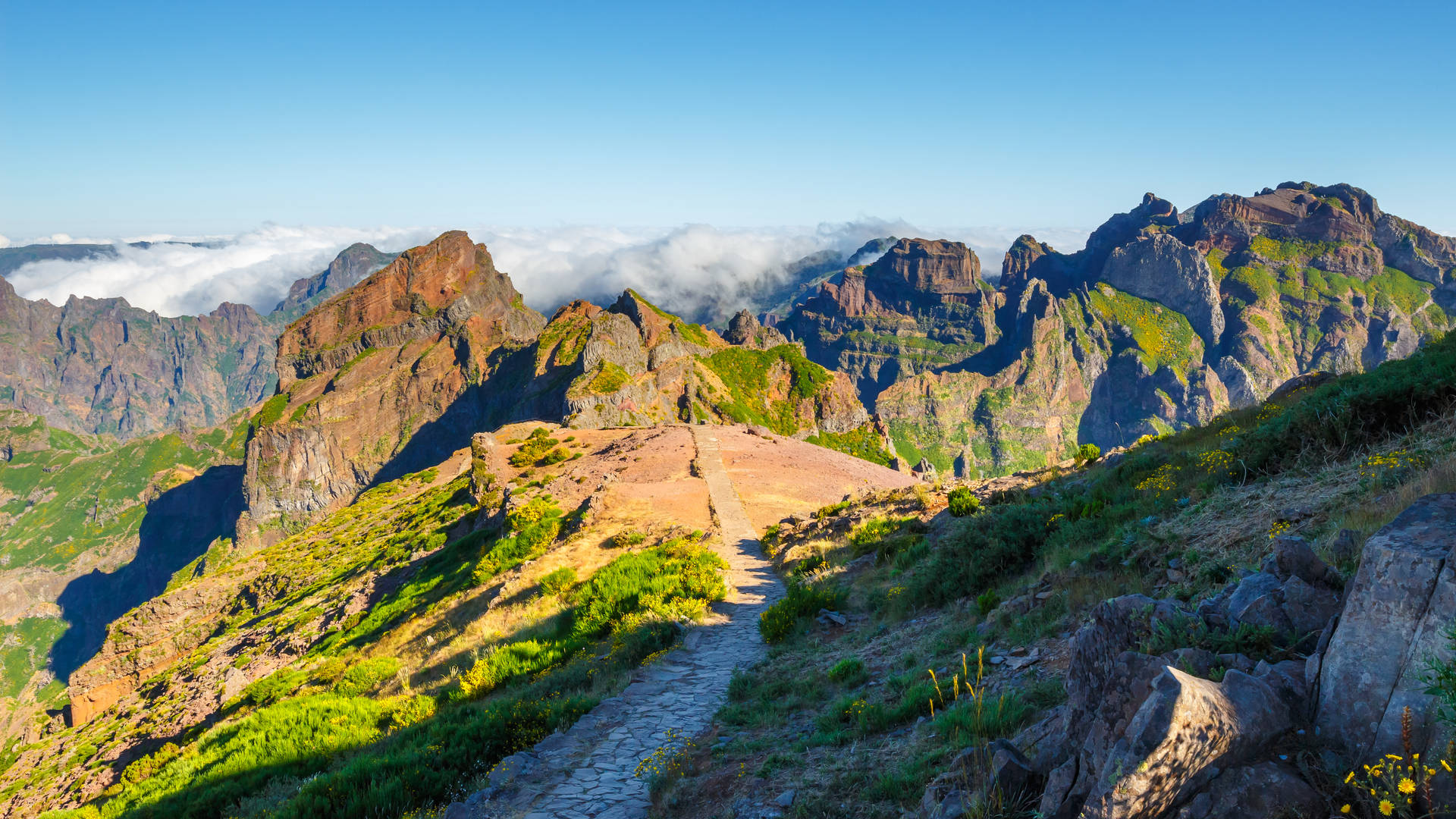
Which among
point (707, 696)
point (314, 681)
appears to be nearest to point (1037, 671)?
point (707, 696)

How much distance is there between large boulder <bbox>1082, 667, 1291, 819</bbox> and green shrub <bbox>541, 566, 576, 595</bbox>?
1753 centimetres

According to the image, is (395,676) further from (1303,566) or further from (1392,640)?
(1392,640)

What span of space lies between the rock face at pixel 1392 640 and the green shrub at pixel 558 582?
1806cm

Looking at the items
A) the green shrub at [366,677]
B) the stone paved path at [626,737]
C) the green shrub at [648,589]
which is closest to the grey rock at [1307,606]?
the stone paved path at [626,737]

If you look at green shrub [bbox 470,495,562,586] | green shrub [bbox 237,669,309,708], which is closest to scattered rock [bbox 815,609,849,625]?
green shrub [bbox 470,495,562,586]

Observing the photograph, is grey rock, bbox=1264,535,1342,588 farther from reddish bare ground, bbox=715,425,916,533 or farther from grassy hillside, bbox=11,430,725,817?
reddish bare ground, bbox=715,425,916,533

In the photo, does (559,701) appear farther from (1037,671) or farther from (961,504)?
(961,504)

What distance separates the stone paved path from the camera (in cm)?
750

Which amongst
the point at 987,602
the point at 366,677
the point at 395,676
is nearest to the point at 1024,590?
the point at 987,602

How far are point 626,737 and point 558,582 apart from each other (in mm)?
11315

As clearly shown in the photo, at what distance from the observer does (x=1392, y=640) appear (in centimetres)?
367

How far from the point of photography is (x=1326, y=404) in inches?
440

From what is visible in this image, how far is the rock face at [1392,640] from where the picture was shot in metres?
3.48

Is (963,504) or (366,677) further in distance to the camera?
(366,677)
